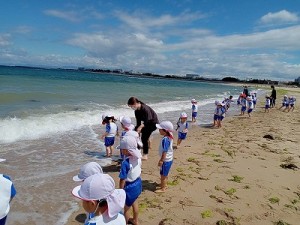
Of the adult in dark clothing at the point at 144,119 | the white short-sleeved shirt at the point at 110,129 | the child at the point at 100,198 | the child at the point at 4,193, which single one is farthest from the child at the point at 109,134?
the child at the point at 100,198

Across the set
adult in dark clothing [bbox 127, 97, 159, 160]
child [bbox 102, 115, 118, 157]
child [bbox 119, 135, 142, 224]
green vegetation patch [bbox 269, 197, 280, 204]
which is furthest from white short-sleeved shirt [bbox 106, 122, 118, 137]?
green vegetation patch [bbox 269, 197, 280, 204]

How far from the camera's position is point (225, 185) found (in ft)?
22.6

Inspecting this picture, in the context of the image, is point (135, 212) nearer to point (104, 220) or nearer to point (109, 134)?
point (104, 220)

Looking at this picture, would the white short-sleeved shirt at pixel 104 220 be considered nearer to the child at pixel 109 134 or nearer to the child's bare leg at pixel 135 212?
the child's bare leg at pixel 135 212

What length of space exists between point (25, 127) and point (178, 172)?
21.8 ft

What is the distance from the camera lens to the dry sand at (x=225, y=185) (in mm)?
5527

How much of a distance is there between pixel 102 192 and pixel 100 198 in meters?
0.06

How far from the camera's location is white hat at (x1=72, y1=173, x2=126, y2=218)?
9.22 feet

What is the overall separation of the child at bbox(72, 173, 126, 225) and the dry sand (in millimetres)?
2456

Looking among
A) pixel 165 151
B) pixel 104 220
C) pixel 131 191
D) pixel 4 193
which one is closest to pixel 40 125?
pixel 165 151

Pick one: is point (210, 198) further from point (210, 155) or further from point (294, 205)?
point (210, 155)

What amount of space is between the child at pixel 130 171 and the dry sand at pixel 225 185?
61 centimetres

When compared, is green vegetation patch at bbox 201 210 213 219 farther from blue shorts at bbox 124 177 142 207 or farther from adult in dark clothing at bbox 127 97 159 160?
adult in dark clothing at bbox 127 97 159 160

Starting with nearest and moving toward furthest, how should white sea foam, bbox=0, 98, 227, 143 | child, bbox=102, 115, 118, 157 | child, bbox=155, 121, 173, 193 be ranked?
child, bbox=155, 121, 173, 193, child, bbox=102, 115, 118, 157, white sea foam, bbox=0, 98, 227, 143
